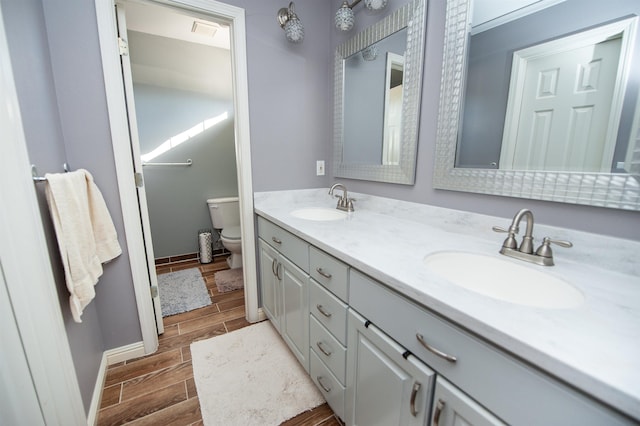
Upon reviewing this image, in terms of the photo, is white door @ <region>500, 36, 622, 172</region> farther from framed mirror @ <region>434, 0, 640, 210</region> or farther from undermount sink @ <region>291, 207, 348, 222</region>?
undermount sink @ <region>291, 207, 348, 222</region>

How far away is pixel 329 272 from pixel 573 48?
3.61 feet

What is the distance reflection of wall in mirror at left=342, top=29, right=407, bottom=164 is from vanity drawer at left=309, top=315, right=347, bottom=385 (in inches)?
39.1

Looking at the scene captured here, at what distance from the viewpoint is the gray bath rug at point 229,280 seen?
2.45 meters

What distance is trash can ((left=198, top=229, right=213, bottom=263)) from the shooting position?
2988mm

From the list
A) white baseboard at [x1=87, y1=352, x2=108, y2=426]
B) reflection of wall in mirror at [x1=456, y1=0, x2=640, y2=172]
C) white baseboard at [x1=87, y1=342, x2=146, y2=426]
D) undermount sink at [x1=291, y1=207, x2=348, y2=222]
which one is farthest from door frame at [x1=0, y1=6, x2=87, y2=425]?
reflection of wall in mirror at [x1=456, y1=0, x2=640, y2=172]

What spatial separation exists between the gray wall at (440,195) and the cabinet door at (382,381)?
0.63m

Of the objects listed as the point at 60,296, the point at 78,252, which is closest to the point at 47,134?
the point at 78,252

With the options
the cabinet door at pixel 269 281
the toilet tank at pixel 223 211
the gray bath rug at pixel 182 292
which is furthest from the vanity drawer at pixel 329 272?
the toilet tank at pixel 223 211

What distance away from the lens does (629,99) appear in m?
0.74

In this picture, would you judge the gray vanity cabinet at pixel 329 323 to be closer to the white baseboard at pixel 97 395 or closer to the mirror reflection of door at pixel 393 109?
the mirror reflection of door at pixel 393 109

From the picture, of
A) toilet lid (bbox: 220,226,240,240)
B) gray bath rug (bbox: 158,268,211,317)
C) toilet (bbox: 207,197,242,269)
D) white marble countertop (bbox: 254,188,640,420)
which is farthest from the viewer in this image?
toilet (bbox: 207,197,242,269)

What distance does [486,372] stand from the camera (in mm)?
550

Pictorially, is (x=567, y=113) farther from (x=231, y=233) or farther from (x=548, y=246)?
(x=231, y=233)

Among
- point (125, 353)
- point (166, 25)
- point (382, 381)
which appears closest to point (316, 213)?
point (382, 381)
